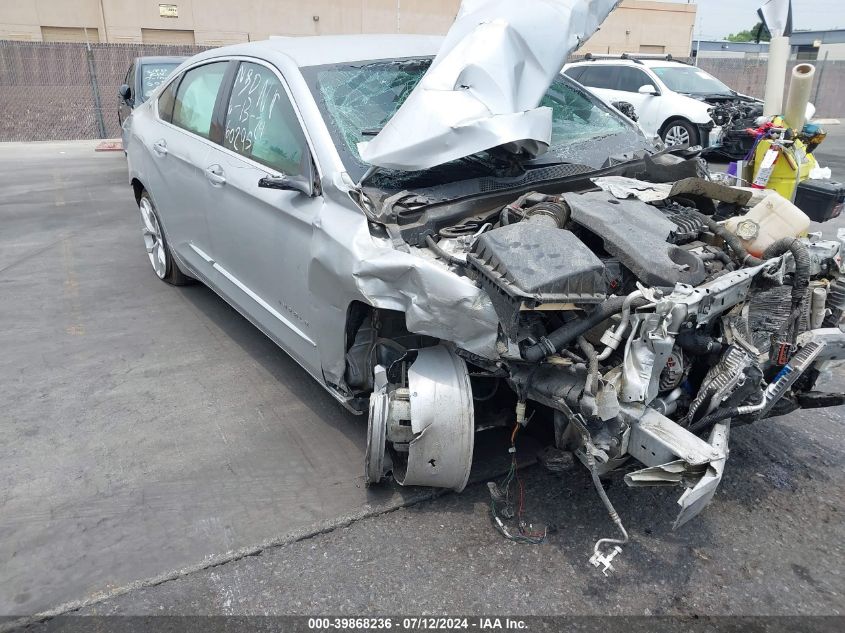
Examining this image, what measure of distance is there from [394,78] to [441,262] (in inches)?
60.4

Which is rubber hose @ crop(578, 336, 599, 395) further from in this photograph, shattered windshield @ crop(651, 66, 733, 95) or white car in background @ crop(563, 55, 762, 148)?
shattered windshield @ crop(651, 66, 733, 95)

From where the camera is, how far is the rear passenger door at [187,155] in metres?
4.39

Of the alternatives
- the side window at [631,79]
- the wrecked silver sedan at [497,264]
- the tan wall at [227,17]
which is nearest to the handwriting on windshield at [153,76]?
the wrecked silver sedan at [497,264]

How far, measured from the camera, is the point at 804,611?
255 centimetres

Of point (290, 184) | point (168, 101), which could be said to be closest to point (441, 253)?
point (290, 184)

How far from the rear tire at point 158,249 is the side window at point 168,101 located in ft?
2.21

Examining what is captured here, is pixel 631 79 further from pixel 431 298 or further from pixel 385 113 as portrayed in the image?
pixel 431 298

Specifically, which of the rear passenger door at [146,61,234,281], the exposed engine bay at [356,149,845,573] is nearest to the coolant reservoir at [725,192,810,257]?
the exposed engine bay at [356,149,845,573]

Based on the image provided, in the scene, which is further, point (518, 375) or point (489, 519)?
point (489, 519)

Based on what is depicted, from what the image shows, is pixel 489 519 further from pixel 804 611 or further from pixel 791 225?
pixel 791 225

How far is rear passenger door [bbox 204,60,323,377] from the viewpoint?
3.42 m

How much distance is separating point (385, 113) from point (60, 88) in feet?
56.3

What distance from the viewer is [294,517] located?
307 centimetres

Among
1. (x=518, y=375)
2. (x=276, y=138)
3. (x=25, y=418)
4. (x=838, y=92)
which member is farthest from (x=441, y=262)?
(x=838, y=92)
